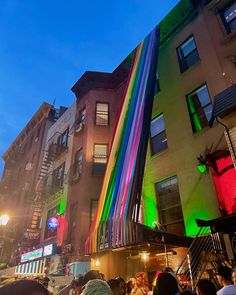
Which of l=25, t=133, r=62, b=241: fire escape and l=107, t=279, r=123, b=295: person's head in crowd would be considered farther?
l=25, t=133, r=62, b=241: fire escape

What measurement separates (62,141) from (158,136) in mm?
11279

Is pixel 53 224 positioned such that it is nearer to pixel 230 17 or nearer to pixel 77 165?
pixel 77 165

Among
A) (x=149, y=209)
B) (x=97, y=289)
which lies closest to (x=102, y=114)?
(x=149, y=209)

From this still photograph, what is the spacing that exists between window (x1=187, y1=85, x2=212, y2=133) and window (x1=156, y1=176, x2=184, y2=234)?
2774mm

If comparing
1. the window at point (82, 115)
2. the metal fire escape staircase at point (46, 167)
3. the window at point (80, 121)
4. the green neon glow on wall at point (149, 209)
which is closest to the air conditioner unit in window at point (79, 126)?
the window at point (80, 121)

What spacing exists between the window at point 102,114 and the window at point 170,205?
7580 millimetres

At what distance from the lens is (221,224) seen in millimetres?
7426

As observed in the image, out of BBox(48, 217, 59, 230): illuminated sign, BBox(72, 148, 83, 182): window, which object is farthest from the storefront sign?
BBox(72, 148, 83, 182): window

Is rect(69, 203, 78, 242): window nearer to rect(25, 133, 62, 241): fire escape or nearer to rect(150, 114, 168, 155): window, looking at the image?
rect(25, 133, 62, 241): fire escape

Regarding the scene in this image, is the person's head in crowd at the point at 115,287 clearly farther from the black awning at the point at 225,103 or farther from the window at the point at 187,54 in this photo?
the window at the point at 187,54

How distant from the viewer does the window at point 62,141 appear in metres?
20.6

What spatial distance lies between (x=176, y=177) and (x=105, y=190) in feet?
11.1

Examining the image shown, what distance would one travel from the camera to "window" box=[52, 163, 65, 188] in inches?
751

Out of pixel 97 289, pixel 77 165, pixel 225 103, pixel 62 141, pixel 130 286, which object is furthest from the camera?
pixel 62 141
